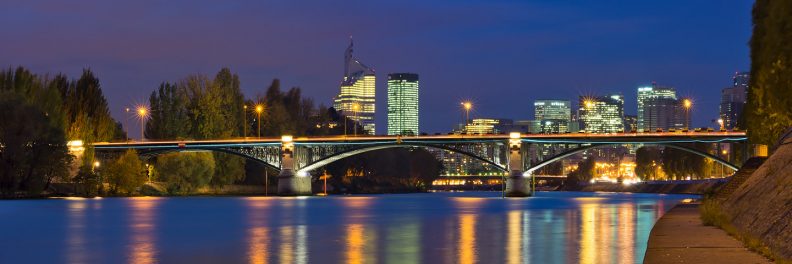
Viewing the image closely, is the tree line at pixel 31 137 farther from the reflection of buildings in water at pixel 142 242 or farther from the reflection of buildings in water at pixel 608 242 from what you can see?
the reflection of buildings in water at pixel 608 242

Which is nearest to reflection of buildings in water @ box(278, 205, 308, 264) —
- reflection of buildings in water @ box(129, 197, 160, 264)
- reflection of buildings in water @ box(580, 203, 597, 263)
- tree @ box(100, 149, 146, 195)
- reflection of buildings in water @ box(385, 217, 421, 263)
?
reflection of buildings in water @ box(385, 217, 421, 263)

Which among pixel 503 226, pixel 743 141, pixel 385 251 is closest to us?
pixel 385 251

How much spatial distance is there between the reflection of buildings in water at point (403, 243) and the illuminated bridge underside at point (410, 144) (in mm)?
69448

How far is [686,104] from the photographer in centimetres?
12400

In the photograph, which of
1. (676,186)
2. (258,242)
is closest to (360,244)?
(258,242)

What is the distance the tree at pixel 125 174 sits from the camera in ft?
408

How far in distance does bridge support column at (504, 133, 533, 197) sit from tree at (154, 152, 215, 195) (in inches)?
1489

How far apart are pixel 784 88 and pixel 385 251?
30539mm

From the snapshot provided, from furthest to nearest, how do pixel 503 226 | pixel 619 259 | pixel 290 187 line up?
pixel 290 187, pixel 503 226, pixel 619 259

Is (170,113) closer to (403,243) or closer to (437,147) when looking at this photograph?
(437,147)

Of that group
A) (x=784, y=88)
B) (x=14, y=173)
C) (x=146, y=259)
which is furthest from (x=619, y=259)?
(x=14, y=173)

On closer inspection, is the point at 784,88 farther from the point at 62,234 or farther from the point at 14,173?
the point at 14,173

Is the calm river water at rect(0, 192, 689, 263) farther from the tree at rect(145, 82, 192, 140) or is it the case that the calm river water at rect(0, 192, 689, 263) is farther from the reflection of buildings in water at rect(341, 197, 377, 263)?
the tree at rect(145, 82, 192, 140)

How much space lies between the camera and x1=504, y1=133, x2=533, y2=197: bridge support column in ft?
409
